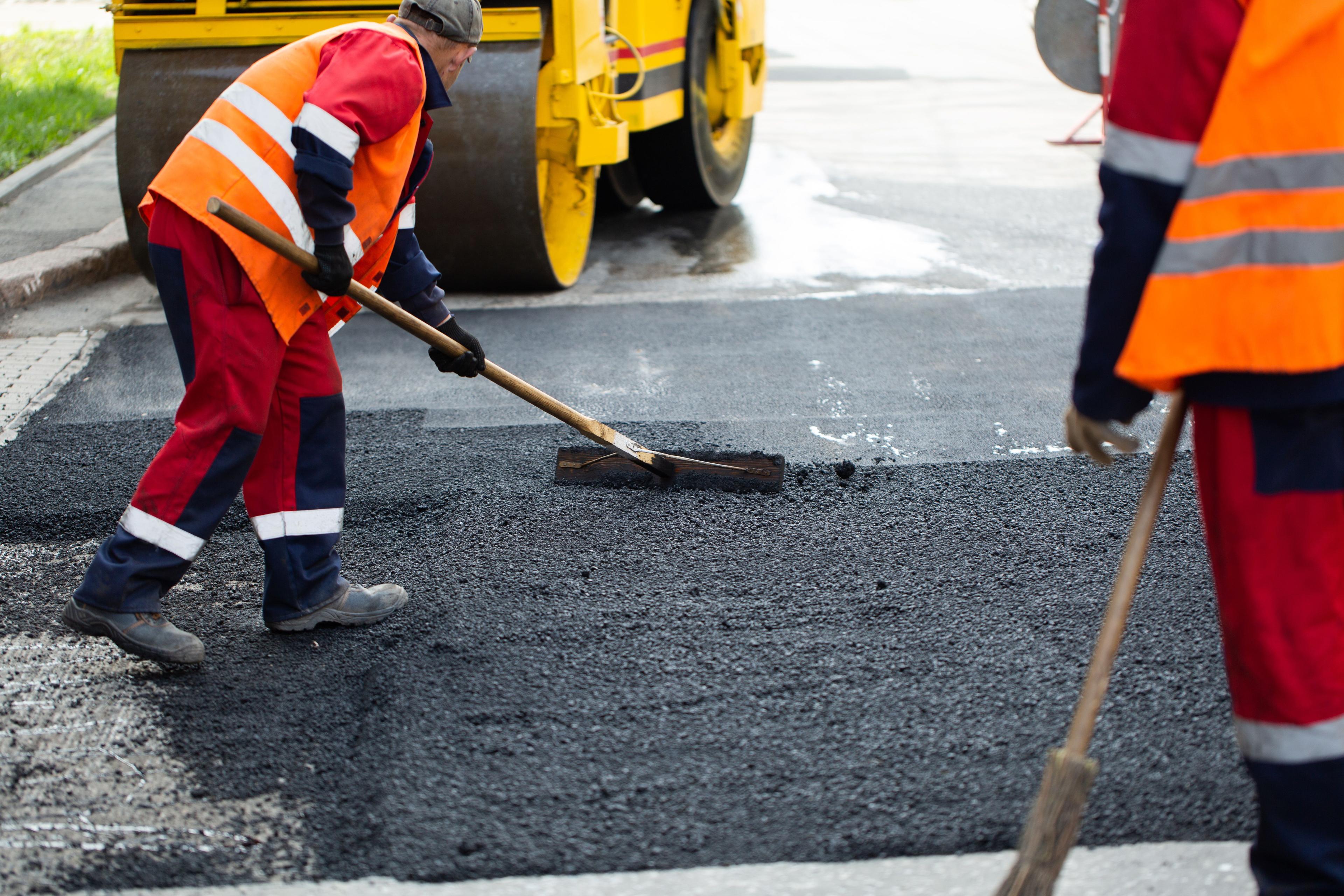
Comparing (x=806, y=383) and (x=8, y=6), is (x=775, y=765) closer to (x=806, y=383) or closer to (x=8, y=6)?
(x=806, y=383)

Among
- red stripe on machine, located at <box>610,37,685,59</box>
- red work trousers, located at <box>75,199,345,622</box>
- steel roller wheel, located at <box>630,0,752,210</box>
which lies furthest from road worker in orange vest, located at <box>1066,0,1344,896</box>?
→ steel roller wheel, located at <box>630,0,752,210</box>

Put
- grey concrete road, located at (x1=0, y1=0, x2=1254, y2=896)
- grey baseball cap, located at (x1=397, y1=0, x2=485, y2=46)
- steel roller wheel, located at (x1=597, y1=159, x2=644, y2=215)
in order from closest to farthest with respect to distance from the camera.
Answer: grey concrete road, located at (x1=0, y1=0, x2=1254, y2=896), grey baseball cap, located at (x1=397, y1=0, x2=485, y2=46), steel roller wheel, located at (x1=597, y1=159, x2=644, y2=215)

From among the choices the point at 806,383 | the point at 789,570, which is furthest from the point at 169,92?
the point at 789,570

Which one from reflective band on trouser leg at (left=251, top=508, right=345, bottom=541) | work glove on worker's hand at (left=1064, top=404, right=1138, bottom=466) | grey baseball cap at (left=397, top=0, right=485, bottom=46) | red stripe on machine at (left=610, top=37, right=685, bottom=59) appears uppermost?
grey baseball cap at (left=397, top=0, right=485, bottom=46)

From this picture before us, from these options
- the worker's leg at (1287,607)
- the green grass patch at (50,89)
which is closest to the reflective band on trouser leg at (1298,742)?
the worker's leg at (1287,607)

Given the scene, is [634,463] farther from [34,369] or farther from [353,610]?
[34,369]

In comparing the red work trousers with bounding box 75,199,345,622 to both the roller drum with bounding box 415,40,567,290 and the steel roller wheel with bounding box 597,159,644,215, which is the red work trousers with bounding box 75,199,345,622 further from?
the steel roller wheel with bounding box 597,159,644,215

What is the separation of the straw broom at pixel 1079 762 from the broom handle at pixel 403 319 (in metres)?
1.69

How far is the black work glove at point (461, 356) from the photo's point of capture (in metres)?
3.28

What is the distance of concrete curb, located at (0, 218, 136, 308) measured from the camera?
5832 mm

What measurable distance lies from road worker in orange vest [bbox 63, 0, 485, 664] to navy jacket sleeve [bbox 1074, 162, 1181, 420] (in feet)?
5.19

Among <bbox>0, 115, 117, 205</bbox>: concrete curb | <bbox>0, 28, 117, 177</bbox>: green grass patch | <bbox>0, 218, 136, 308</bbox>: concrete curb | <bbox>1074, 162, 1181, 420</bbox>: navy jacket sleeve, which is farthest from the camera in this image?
<bbox>0, 28, 117, 177</bbox>: green grass patch

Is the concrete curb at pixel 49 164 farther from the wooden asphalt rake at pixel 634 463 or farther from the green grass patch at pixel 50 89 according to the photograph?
the wooden asphalt rake at pixel 634 463

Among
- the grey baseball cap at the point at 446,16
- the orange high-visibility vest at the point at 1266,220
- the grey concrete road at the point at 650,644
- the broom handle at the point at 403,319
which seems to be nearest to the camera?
the orange high-visibility vest at the point at 1266,220
